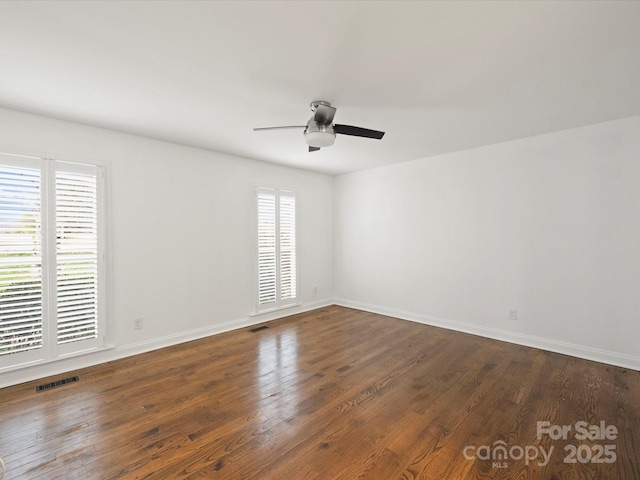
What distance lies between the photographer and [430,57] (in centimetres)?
199

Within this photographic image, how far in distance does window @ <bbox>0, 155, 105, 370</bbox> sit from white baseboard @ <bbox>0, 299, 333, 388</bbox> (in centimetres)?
8

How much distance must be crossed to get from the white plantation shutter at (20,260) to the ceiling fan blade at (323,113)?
276cm

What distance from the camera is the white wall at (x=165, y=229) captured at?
10.0 ft

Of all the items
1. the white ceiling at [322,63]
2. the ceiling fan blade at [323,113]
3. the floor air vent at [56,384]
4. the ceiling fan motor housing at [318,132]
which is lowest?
the floor air vent at [56,384]

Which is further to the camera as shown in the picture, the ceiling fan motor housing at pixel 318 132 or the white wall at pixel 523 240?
the white wall at pixel 523 240

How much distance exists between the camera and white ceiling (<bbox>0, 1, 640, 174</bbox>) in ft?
5.27

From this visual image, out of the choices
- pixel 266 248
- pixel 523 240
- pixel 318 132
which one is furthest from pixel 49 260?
pixel 523 240

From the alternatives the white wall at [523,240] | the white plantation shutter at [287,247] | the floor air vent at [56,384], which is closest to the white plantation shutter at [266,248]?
the white plantation shutter at [287,247]

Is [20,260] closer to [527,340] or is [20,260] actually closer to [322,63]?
[322,63]

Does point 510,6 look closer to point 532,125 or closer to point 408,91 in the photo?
point 408,91

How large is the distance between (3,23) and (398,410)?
11.7ft

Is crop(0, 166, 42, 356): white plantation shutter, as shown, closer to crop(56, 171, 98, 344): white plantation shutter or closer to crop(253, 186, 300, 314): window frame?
crop(56, 171, 98, 344): white plantation shutter

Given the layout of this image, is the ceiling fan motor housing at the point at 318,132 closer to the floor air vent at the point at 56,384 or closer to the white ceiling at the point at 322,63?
the white ceiling at the point at 322,63

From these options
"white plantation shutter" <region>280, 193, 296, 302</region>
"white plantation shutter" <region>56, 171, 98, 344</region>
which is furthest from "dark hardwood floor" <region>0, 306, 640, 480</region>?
"white plantation shutter" <region>280, 193, 296, 302</region>
